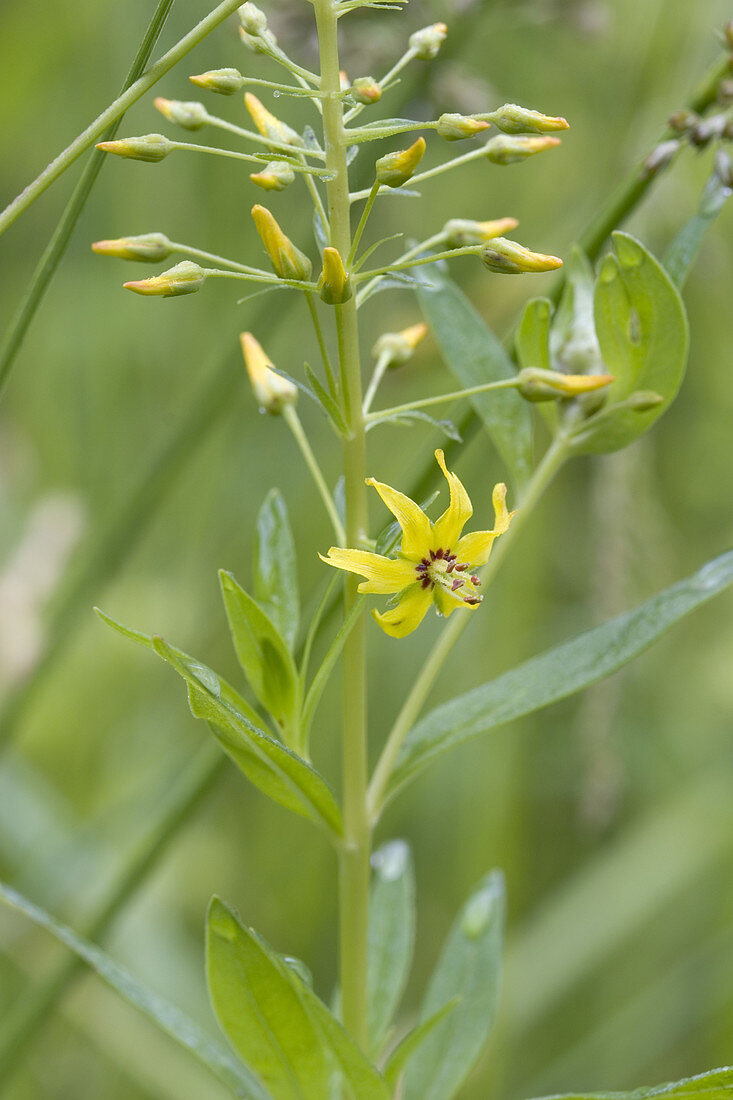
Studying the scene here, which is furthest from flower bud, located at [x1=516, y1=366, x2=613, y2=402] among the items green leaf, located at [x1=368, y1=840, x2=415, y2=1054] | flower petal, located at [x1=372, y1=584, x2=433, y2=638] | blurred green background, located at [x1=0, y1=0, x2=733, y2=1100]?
blurred green background, located at [x1=0, y1=0, x2=733, y2=1100]

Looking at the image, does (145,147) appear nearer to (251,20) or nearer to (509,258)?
(251,20)

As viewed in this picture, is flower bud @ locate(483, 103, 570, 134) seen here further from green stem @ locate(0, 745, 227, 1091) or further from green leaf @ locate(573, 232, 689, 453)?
green stem @ locate(0, 745, 227, 1091)

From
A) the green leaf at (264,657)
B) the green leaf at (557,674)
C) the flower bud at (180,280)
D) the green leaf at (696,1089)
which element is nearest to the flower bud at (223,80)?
the flower bud at (180,280)

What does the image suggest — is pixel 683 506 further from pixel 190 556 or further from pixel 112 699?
pixel 112 699

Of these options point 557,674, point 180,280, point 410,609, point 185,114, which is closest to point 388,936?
point 557,674

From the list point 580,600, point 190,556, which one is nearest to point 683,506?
point 580,600

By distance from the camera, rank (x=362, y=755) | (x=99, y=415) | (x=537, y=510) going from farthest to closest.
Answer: (x=99, y=415) → (x=537, y=510) → (x=362, y=755)

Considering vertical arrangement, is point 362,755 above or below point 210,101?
below
